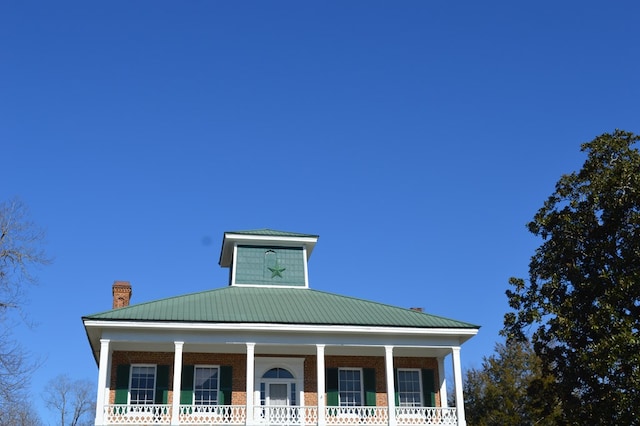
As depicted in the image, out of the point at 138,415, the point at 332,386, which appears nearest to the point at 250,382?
the point at 332,386

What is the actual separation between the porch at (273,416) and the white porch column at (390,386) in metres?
0.04

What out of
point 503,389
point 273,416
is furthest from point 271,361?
point 503,389

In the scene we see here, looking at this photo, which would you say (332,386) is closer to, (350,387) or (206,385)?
(350,387)

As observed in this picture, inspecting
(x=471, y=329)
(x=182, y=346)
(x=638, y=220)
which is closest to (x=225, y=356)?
(x=182, y=346)

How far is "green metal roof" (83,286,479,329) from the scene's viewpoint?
25500 mm

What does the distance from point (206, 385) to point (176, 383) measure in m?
2.11

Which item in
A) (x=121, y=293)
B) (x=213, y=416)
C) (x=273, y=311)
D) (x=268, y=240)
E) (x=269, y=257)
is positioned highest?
(x=268, y=240)

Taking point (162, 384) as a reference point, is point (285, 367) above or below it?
above

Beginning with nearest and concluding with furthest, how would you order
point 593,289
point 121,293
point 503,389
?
point 593,289 → point 121,293 → point 503,389

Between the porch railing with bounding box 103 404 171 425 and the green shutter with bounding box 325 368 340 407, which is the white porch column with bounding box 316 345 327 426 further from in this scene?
the porch railing with bounding box 103 404 171 425

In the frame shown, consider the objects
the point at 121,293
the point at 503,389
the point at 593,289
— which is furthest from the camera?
the point at 503,389

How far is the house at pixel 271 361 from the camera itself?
984 inches

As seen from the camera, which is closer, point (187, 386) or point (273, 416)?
point (273, 416)

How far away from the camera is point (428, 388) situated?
27.9 meters
